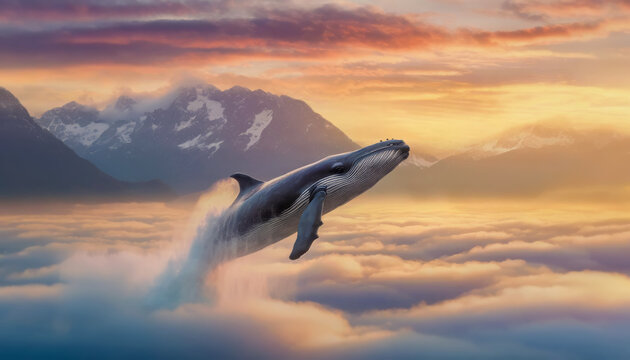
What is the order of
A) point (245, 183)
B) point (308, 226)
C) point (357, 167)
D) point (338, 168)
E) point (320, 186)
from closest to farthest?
1. point (308, 226)
2. point (320, 186)
3. point (338, 168)
4. point (357, 167)
5. point (245, 183)

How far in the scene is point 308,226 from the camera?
17.4 metres

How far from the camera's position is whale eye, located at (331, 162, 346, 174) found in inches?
766

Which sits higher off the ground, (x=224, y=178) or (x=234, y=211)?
(x=224, y=178)

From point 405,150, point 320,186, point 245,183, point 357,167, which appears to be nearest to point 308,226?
point 320,186

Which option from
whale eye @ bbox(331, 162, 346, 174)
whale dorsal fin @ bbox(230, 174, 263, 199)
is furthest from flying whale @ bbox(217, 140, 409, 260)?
whale dorsal fin @ bbox(230, 174, 263, 199)

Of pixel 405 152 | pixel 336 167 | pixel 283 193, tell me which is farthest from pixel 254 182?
pixel 405 152

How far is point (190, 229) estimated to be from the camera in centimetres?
2441

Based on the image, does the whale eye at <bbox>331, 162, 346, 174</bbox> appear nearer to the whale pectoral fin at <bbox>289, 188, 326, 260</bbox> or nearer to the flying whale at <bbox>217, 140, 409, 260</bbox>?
the flying whale at <bbox>217, 140, 409, 260</bbox>

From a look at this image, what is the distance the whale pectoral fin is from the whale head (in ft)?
3.68

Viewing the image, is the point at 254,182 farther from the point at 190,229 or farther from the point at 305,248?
the point at 305,248

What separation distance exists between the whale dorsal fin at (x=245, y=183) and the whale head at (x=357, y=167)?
3.90 m

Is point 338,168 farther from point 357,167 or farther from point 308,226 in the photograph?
point 308,226

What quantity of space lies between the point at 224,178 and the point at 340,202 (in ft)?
21.4

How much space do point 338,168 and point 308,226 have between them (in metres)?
2.85
